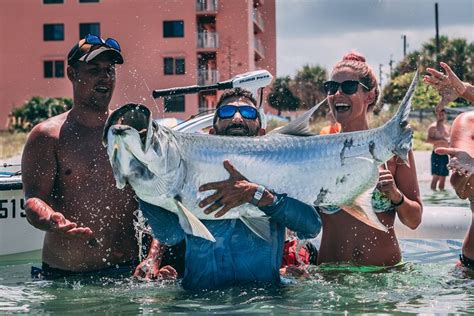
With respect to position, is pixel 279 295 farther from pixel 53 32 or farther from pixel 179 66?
pixel 53 32

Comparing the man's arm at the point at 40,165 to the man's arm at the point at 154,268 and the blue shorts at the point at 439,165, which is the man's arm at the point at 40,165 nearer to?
the man's arm at the point at 154,268

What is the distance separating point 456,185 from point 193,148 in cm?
201

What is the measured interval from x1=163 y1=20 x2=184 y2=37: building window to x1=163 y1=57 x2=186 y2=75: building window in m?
1.29

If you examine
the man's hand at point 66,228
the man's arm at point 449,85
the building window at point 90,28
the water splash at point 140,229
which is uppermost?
the building window at point 90,28

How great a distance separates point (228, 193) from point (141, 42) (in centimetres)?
4231

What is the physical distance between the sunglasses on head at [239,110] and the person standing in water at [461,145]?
1207 millimetres

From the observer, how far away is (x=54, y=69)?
44781 millimetres

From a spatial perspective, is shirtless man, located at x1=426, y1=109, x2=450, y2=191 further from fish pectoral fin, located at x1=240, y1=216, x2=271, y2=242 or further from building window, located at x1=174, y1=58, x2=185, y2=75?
building window, located at x1=174, y1=58, x2=185, y2=75

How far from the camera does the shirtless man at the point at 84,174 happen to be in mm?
5699

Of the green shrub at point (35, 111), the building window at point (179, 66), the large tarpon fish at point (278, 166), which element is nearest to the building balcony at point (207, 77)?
the building window at point (179, 66)

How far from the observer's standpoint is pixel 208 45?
4194 cm

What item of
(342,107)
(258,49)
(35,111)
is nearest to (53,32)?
(35,111)

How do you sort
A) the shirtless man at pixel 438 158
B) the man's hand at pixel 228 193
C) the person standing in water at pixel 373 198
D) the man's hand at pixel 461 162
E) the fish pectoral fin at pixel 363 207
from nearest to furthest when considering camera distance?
1. the man's hand at pixel 228 193
2. the fish pectoral fin at pixel 363 207
3. the man's hand at pixel 461 162
4. the person standing in water at pixel 373 198
5. the shirtless man at pixel 438 158

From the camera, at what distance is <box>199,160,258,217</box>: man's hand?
446 cm
